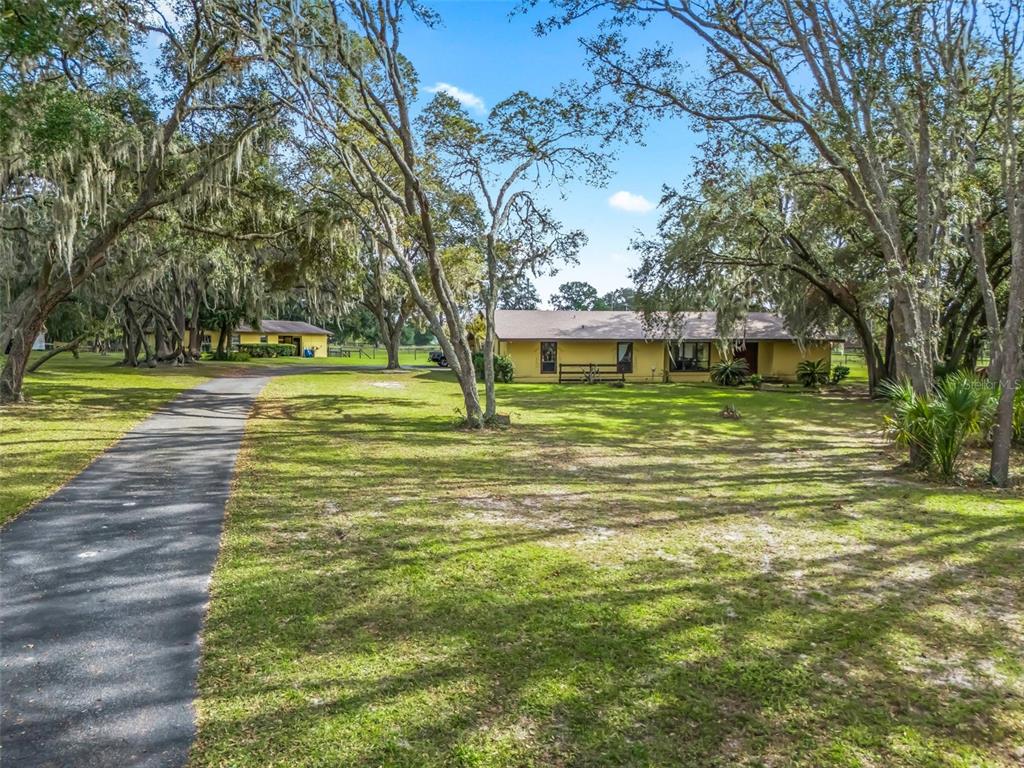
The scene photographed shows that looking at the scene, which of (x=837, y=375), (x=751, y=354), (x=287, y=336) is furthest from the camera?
(x=287, y=336)

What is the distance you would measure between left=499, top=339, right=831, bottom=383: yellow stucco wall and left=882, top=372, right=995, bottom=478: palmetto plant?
21.7 m

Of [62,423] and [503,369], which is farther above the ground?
[503,369]

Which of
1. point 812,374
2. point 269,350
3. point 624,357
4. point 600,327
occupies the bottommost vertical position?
point 812,374

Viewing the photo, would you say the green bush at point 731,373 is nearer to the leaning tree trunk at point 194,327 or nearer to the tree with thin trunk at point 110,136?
the tree with thin trunk at point 110,136

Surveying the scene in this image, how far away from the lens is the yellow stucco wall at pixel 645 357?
31.3 metres

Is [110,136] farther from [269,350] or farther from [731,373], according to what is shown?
[269,350]

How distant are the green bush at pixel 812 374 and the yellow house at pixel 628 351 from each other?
5.02ft

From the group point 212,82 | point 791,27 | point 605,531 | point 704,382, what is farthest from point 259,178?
point 704,382

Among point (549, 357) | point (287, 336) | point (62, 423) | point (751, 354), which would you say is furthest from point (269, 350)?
point (62, 423)

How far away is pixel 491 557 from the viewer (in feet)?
17.6

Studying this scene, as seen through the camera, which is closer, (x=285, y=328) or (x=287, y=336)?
(x=287, y=336)

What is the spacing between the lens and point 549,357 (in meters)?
31.6

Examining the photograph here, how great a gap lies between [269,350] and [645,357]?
3327cm

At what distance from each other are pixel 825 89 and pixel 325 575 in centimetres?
1050
